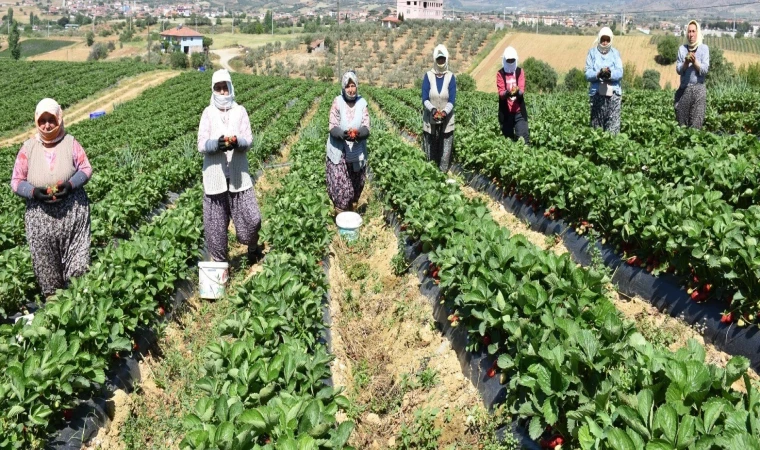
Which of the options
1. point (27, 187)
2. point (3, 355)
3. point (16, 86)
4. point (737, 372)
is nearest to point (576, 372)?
point (737, 372)

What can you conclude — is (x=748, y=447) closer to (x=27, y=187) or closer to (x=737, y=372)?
(x=737, y=372)

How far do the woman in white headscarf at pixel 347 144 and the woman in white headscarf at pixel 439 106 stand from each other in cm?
113

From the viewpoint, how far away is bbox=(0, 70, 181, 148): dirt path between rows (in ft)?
105

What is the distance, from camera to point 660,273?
14.4ft

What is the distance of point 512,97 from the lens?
8.15 metres

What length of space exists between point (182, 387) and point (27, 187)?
2.02 m

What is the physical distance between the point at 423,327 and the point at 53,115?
10.8 ft

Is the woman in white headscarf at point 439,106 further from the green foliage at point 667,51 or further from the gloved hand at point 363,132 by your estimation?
the green foliage at point 667,51

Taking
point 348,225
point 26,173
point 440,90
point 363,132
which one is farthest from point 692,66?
point 26,173

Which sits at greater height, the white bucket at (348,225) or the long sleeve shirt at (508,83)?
the long sleeve shirt at (508,83)

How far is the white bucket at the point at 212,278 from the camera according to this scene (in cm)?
514

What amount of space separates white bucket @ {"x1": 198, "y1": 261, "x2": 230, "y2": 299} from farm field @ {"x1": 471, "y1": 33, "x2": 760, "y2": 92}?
42.7 meters

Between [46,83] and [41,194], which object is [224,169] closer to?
[41,194]

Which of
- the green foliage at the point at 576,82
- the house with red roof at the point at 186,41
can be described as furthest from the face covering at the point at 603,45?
the house with red roof at the point at 186,41
